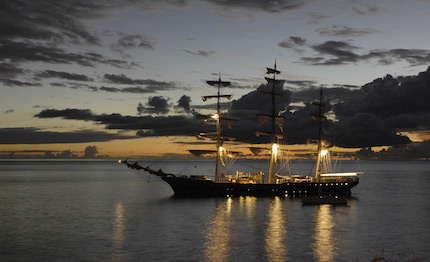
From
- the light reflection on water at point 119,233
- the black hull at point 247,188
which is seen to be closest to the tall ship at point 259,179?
the black hull at point 247,188

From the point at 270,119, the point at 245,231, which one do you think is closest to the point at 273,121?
the point at 270,119

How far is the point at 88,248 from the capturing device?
145 ft

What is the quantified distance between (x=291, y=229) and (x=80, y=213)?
34939mm

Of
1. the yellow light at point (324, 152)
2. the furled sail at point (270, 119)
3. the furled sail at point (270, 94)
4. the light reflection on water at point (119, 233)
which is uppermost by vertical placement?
the furled sail at point (270, 94)

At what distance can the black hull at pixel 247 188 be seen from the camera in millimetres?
89250

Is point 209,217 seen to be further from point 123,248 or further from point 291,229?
point 123,248

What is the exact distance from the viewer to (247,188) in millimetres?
90938

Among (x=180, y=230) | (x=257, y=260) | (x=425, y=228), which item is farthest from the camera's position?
(x=425, y=228)

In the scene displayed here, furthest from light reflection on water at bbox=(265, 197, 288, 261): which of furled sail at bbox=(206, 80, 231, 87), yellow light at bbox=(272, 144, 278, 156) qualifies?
furled sail at bbox=(206, 80, 231, 87)

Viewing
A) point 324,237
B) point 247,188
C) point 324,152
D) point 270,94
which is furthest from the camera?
point 324,152

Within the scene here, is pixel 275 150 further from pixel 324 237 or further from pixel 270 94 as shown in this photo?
pixel 324 237

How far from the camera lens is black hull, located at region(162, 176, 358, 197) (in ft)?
293

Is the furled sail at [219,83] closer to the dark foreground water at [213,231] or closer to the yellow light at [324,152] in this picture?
the dark foreground water at [213,231]

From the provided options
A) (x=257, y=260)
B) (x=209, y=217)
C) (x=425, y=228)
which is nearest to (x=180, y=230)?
(x=209, y=217)
